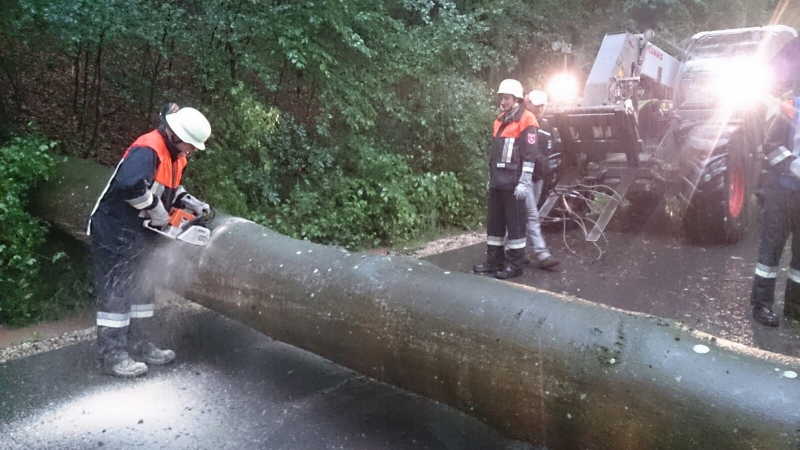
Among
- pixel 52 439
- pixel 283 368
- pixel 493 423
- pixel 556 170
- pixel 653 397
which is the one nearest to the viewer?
pixel 653 397

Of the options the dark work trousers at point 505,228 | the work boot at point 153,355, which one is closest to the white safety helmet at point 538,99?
the dark work trousers at point 505,228

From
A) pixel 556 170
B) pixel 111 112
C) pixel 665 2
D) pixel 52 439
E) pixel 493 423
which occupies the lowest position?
pixel 52 439

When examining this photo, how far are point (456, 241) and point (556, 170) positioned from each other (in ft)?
4.90

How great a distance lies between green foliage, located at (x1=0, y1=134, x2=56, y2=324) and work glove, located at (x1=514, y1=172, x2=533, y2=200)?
12.9ft

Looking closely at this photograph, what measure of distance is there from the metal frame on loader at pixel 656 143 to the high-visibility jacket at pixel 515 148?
119cm

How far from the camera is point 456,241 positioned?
24.8 ft

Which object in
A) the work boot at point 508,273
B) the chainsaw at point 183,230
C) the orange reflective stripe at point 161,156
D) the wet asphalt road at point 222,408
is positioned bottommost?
the wet asphalt road at point 222,408

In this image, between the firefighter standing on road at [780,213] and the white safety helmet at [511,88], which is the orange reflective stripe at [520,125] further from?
the firefighter standing on road at [780,213]

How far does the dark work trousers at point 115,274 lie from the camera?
3.93 metres

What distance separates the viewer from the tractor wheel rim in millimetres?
7051

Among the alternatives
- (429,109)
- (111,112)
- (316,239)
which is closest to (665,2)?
(429,109)

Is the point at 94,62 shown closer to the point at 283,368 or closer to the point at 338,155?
the point at 338,155

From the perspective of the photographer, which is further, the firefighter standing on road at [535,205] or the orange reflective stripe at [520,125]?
the firefighter standing on road at [535,205]

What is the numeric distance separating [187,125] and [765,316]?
168 inches
